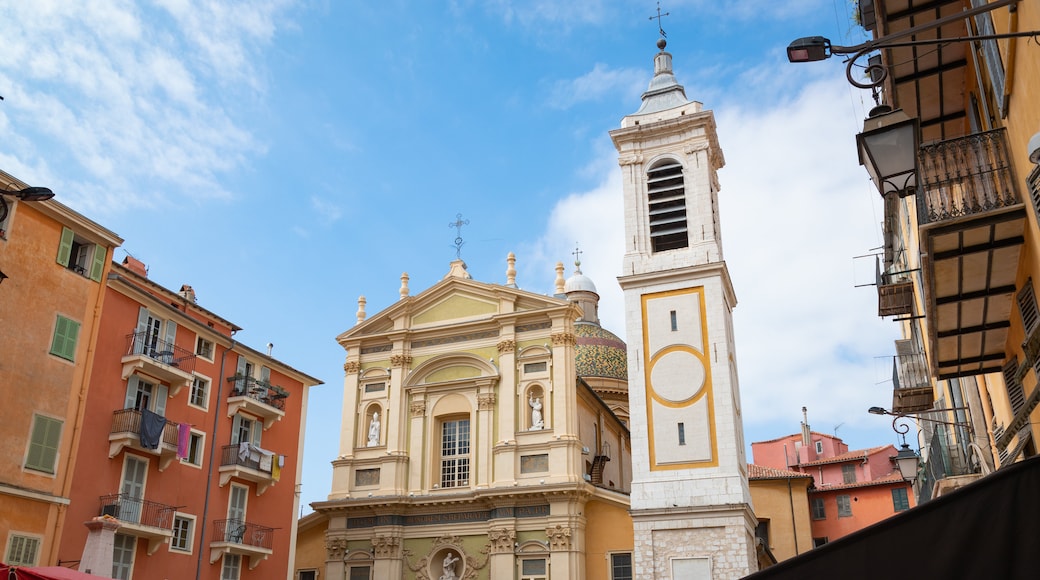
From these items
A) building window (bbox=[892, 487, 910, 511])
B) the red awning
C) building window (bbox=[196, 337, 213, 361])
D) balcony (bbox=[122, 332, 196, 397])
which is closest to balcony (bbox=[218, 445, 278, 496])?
balcony (bbox=[122, 332, 196, 397])

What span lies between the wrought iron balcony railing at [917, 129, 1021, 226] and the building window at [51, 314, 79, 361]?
17.7m

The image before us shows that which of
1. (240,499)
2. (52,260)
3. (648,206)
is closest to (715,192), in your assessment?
(648,206)

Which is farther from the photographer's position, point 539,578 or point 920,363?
point 539,578

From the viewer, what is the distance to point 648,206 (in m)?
30.3

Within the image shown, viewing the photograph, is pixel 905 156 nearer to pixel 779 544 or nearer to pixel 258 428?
pixel 258 428

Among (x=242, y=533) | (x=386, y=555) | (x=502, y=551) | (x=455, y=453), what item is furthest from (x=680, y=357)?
(x=242, y=533)

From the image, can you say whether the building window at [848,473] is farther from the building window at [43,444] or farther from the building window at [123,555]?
the building window at [43,444]

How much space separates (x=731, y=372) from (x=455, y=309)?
999cm

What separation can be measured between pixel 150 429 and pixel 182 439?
1.33m

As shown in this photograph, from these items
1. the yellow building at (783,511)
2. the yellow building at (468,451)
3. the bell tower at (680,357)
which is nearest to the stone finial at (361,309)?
the yellow building at (468,451)

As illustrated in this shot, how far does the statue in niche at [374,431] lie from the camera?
3067 centimetres

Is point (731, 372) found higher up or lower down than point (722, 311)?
lower down

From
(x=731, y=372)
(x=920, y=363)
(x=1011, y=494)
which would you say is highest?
(x=731, y=372)

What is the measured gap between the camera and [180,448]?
2208cm
